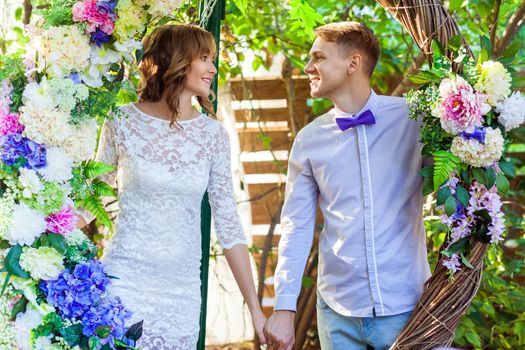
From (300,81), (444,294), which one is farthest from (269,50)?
(444,294)

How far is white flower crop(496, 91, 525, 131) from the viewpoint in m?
2.33

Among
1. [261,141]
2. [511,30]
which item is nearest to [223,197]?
[511,30]

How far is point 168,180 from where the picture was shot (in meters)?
2.46

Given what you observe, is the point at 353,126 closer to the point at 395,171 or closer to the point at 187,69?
the point at 395,171

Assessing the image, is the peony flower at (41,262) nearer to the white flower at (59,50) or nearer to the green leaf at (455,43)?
the white flower at (59,50)

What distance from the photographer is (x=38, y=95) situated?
6.67 feet

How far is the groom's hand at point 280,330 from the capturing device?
2568 millimetres

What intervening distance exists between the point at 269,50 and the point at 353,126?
76.1 inches

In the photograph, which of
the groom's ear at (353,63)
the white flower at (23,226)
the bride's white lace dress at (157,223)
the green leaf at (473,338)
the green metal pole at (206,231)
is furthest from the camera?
the green leaf at (473,338)

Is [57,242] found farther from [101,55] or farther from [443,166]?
[443,166]

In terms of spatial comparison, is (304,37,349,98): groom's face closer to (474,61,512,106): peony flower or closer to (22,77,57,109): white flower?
(474,61,512,106): peony flower

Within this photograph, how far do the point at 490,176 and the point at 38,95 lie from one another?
1.20 m

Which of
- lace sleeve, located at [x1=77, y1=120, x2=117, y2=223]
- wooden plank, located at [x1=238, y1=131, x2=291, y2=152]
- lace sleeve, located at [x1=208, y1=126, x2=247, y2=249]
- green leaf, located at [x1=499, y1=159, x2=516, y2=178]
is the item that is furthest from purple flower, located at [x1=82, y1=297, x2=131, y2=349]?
wooden plank, located at [x1=238, y1=131, x2=291, y2=152]

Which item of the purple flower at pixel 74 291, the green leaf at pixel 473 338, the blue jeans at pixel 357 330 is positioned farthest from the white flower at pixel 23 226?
the green leaf at pixel 473 338
